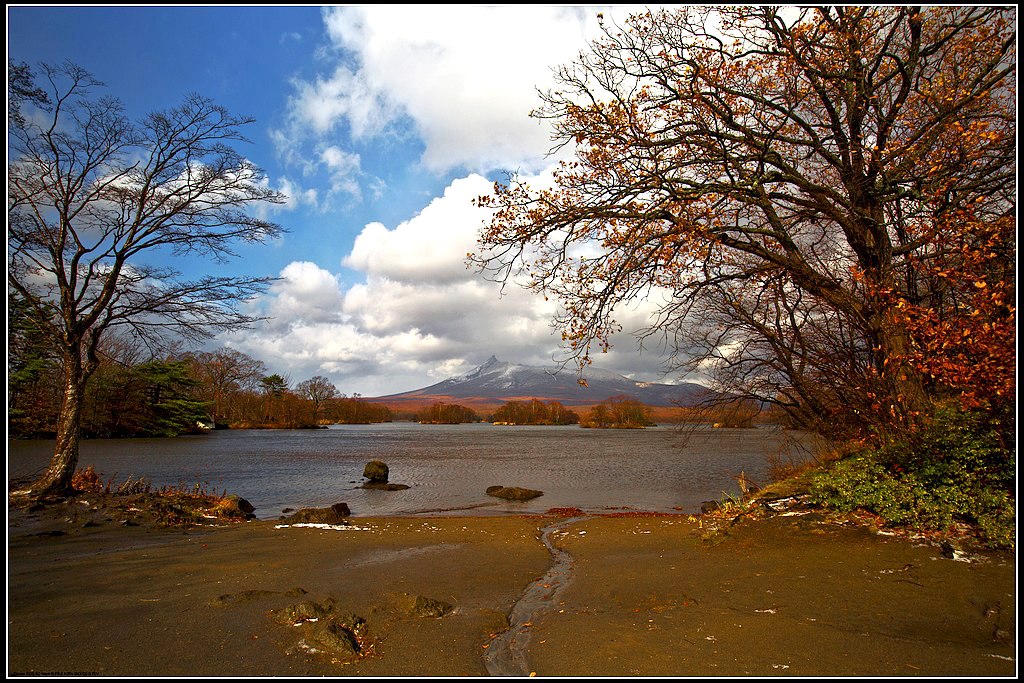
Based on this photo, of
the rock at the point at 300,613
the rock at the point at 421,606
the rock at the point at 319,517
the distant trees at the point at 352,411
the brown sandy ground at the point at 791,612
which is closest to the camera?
the brown sandy ground at the point at 791,612

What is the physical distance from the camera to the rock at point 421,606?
236 inches

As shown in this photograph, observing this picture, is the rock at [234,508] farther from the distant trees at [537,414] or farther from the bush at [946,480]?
the distant trees at [537,414]

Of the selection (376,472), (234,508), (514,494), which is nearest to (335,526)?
(234,508)

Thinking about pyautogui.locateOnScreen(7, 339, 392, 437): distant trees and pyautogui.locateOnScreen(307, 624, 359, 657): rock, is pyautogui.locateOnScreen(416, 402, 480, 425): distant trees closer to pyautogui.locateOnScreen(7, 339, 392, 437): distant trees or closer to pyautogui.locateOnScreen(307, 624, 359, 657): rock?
pyautogui.locateOnScreen(7, 339, 392, 437): distant trees

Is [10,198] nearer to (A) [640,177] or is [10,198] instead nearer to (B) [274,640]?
(B) [274,640]

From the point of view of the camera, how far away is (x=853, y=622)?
4.96 m

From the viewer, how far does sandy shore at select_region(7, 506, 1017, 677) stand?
175 inches

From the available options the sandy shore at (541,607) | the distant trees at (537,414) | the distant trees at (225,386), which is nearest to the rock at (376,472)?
the sandy shore at (541,607)

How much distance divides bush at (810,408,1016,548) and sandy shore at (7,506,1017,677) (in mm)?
491

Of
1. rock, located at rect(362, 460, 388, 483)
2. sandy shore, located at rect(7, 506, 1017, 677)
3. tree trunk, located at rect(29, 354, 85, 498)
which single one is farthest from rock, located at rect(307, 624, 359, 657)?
rock, located at rect(362, 460, 388, 483)

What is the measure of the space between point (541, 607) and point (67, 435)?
1291 centimetres

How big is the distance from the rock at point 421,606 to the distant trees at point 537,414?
5239 inches

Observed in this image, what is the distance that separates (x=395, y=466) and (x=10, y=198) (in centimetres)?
2583

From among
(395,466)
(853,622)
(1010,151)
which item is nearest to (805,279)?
(1010,151)
